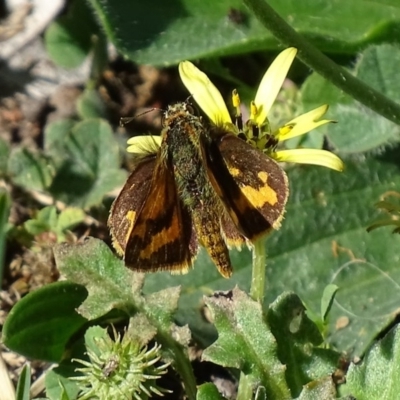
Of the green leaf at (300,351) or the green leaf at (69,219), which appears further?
the green leaf at (69,219)

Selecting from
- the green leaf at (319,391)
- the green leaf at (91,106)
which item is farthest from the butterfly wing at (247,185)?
the green leaf at (91,106)

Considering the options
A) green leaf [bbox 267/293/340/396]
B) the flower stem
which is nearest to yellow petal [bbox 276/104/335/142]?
the flower stem

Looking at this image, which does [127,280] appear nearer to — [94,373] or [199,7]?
[94,373]

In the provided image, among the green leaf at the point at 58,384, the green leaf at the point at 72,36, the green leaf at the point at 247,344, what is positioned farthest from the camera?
the green leaf at the point at 72,36

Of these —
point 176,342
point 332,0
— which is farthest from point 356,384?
point 332,0

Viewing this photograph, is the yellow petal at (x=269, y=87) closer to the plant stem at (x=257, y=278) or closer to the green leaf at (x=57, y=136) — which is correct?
the plant stem at (x=257, y=278)

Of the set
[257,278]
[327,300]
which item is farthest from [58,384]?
[327,300]
